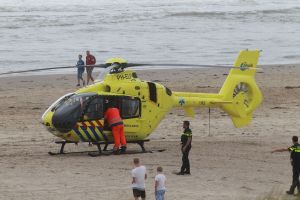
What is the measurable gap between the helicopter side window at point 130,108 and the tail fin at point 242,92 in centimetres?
259

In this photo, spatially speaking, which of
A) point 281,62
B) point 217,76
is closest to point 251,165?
point 217,76

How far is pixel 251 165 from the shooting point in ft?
58.3

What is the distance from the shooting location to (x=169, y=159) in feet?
59.7

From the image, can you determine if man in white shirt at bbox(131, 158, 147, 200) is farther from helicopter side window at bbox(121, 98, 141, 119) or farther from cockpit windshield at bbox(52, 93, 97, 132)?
helicopter side window at bbox(121, 98, 141, 119)

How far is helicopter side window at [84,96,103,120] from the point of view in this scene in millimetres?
18078

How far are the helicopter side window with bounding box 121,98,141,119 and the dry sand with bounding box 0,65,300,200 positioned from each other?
967 millimetres

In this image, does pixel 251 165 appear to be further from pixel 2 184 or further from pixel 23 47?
pixel 23 47

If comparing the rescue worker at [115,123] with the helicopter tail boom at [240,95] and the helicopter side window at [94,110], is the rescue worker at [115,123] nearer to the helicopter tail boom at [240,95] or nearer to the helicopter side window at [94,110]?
the helicopter side window at [94,110]

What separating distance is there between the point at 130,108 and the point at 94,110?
0.91 m

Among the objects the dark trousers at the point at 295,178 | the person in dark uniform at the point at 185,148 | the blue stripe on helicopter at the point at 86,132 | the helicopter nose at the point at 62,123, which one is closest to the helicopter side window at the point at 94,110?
the blue stripe on helicopter at the point at 86,132

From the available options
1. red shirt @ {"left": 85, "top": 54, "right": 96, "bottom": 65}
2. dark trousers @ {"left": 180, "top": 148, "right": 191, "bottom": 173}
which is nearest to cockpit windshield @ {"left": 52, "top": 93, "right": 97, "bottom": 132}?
dark trousers @ {"left": 180, "top": 148, "right": 191, "bottom": 173}

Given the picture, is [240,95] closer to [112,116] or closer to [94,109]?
[112,116]

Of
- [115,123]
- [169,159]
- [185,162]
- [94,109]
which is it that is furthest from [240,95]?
[185,162]

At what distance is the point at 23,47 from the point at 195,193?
30077mm
